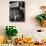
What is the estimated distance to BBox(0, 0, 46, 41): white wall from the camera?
280 cm

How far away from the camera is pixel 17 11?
2.82 m

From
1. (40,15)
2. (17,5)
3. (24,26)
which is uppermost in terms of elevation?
(17,5)

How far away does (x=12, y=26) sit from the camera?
280 cm

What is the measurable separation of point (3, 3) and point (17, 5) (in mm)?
236

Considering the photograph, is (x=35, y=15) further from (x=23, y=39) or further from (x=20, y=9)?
(x=23, y=39)

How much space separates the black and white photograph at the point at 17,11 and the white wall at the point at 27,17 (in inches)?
2.0

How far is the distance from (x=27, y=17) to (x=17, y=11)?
194 mm

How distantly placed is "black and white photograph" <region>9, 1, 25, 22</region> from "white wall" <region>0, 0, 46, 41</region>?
0.05 meters

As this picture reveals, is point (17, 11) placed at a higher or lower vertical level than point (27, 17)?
higher

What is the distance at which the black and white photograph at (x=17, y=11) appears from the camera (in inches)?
110

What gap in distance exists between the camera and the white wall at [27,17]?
110 inches

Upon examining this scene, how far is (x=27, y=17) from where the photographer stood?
2.81 m

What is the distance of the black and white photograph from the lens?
9.20 ft

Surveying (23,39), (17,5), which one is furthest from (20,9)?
(23,39)
